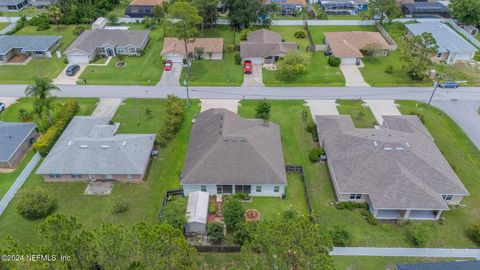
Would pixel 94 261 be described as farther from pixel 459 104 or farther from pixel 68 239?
pixel 459 104

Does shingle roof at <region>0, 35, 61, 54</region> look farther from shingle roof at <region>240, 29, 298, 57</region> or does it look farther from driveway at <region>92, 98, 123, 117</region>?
shingle roof at <region>240, 29, 298, 57</region>

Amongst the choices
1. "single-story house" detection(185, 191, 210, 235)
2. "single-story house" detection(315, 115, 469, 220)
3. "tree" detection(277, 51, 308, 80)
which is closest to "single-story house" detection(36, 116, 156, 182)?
"single-story house" detection(185, 191, 210, 235)

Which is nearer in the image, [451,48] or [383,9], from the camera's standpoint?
[451,48]

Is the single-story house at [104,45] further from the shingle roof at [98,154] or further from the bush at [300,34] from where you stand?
the bush at [300,34]

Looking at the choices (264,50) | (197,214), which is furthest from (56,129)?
(264,50)

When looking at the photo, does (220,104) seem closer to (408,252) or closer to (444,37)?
(408,252)

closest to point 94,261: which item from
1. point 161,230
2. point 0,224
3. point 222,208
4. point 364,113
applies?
point 161,230
